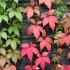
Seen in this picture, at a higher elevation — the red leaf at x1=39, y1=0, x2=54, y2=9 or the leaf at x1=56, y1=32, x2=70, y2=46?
the red leaf at x1=39, y1=0, x2=54, y2=9

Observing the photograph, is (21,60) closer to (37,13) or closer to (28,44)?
(28,44)

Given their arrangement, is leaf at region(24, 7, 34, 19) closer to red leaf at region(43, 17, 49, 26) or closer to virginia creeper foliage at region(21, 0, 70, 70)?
virginia creeper foliage at region(21, 0, 70, 70)

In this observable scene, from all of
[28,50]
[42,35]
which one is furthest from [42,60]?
[42,35]

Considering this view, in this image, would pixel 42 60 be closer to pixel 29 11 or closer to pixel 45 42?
pixel 45 42

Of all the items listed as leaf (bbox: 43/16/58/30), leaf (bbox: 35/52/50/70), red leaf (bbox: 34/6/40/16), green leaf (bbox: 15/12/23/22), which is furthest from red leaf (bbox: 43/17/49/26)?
leaf (bbox: 35/52/50/70)


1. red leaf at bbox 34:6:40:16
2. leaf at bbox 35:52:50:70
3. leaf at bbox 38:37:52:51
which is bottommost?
leaf at bbox 35:52:50:70

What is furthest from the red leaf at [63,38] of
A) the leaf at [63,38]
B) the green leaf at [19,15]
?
the green leaf at [19,15]

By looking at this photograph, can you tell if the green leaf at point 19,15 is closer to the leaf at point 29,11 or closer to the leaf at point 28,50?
the leaf at point 29,11

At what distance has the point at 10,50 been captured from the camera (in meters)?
3.28

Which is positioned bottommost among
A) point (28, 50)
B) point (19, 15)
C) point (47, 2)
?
point (28, 50)

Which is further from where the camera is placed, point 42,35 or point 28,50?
point 42,35

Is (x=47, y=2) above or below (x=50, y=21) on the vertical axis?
above

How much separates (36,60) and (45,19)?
527 millimetres

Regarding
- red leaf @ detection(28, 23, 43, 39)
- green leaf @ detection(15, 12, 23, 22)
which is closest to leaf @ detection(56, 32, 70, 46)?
red leaf @ detection(28, 23, 43, 39)
